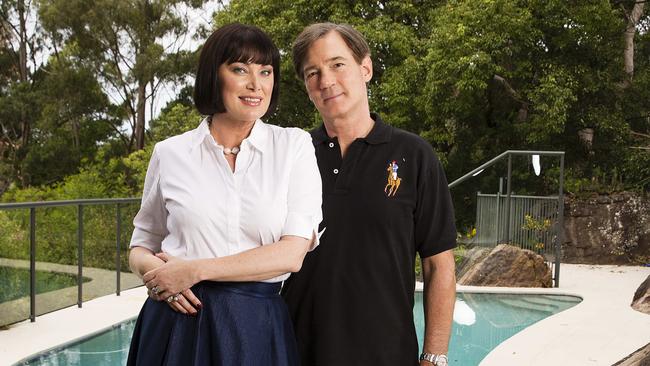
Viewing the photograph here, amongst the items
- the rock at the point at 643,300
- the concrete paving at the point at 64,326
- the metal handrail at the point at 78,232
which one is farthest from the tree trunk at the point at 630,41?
the concrete paving at the point at 64,326

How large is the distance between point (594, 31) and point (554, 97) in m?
1.53

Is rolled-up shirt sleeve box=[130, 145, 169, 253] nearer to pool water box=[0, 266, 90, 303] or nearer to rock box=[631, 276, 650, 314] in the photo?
pool water box=[0, 266, 90, 303]

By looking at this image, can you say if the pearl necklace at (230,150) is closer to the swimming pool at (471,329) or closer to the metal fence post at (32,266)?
the swimming pool at (471,329)

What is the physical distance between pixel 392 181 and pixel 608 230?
34.7 ft

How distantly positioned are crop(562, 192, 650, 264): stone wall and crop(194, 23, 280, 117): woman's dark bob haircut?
10.7m

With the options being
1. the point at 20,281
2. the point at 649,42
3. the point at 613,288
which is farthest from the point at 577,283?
the point at 649,42

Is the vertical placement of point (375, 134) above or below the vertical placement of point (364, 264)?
above

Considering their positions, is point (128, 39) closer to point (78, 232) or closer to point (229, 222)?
point (78, 232)

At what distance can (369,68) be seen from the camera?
67.9 inches

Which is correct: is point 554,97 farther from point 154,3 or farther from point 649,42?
point 154,3

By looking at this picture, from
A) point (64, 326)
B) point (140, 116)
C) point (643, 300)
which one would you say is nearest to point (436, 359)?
point (64, 326)

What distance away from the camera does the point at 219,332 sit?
1365 mm

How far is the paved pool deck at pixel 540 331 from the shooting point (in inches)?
190

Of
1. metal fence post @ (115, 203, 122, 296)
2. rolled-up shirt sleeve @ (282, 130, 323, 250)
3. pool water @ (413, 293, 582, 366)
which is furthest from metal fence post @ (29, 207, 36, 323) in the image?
rolled-up shirt sleeve @ (282, 130, 323, 250)
